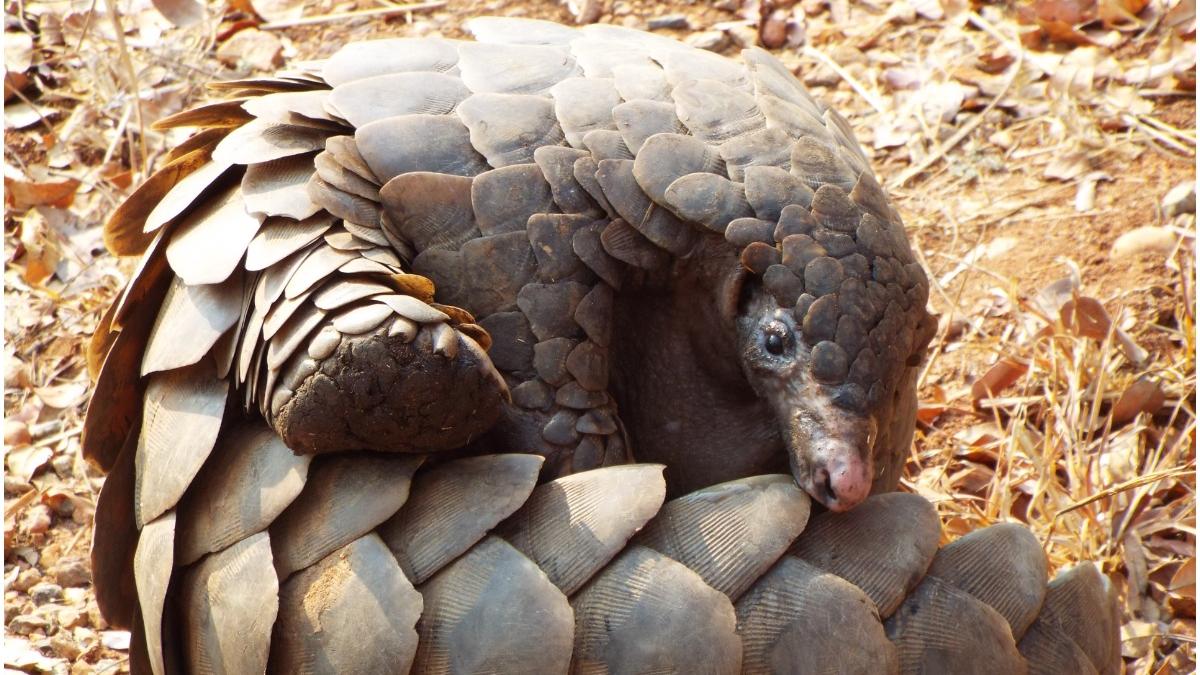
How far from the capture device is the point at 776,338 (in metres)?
2.53

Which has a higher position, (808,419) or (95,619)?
(808,419)

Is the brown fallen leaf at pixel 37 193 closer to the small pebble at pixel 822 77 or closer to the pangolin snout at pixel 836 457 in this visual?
the small pebble at pixel 822 77

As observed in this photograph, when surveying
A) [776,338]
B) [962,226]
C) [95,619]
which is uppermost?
[776,338]

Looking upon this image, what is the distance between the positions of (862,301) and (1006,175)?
263 centimetres

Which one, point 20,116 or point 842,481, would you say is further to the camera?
point 20,116

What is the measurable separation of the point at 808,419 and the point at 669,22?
326 centimetres

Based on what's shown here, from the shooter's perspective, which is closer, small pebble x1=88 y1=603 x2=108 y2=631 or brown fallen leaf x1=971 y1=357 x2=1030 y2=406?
small pebble x1=88 y1=603 x2=108 y2=631

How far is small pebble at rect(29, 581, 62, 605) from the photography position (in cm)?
343

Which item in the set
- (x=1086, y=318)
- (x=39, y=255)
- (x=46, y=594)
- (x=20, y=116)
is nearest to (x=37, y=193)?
(x=39, y=255)

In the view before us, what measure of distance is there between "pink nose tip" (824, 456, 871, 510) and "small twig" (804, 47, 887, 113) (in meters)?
2.95

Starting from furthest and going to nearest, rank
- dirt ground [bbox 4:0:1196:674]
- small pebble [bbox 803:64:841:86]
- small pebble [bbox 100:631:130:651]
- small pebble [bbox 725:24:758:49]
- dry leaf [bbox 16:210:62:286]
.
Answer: small pebble [bbox 725:24:758:49] < small pebble [bbox 803:64:841:86] < dry leaf [bbox 16:210:62:286] < dirt ground [bbox 4:0:1196:674] < small pebble [bbox 100:631:130:651]

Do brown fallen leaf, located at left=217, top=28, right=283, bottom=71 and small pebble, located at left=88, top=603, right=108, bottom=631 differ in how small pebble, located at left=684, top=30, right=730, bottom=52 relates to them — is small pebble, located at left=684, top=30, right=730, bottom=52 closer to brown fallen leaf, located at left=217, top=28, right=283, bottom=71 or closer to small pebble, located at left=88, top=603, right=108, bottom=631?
brown fallen leaf, located at left=217, top=28, right=283, bottom=71

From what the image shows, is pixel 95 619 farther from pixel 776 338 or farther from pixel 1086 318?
pixel 1086 318

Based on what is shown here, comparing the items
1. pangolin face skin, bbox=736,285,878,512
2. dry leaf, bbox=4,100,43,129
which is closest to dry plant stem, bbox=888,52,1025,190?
pangolin face skin, bbox=736,285,878,512
